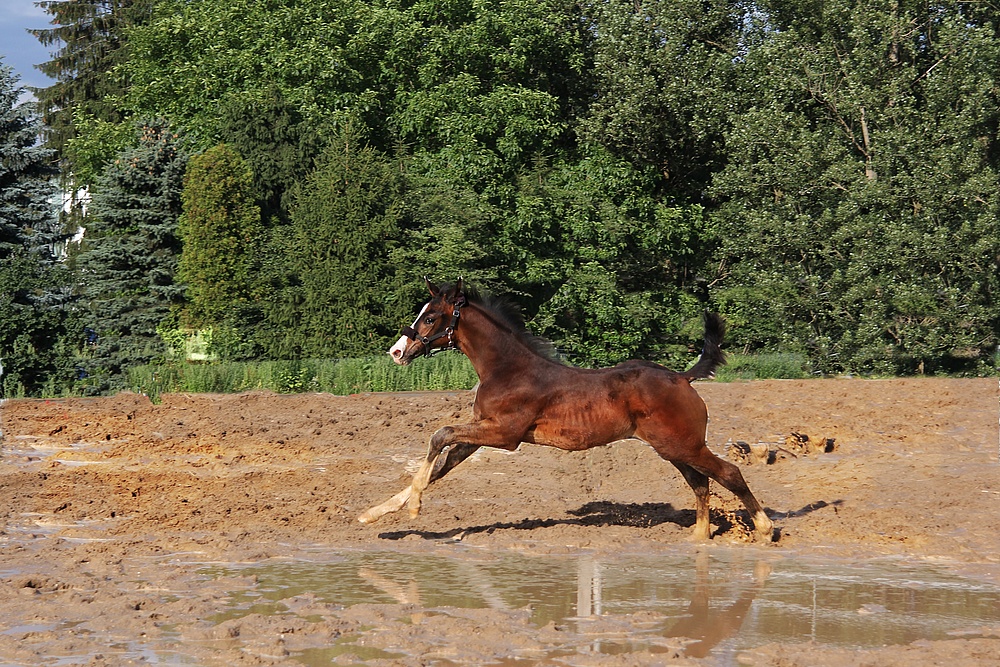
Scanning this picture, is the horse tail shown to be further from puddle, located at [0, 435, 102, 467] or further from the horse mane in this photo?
puddle, located at [0, 435, 102, 467]

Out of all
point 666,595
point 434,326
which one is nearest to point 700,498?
point 666,595

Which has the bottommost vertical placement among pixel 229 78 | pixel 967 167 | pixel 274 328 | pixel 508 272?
pixel 274 328

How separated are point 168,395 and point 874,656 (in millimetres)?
17453

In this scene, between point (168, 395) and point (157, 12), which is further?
point (157, 12)

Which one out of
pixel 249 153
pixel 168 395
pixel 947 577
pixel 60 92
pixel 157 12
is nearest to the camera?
pixel 947 577

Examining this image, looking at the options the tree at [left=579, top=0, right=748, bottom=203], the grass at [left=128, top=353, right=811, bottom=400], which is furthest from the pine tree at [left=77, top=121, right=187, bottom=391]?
the tree at [left=579, top=0, right=748, bottom=203]

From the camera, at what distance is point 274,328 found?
2645 centimetres

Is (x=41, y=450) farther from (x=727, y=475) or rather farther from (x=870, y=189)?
(x=870, y=189)

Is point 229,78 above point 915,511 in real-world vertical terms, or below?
above

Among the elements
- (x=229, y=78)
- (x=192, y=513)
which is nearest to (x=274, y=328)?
(x=229, y=78)

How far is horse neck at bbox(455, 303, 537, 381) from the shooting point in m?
10.7

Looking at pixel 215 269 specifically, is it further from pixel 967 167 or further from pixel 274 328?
pixel 967 167

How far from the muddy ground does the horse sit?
0.82m

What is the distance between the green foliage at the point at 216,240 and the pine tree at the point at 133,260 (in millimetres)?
793
